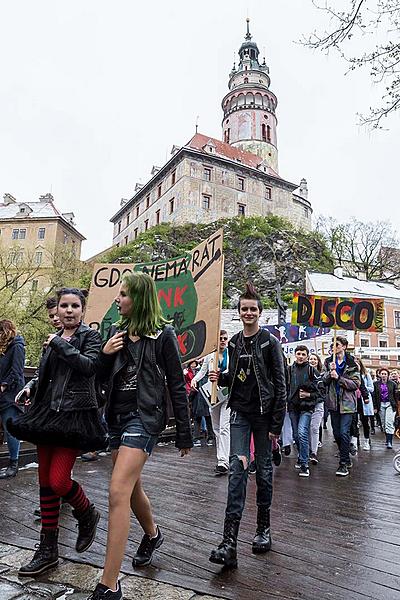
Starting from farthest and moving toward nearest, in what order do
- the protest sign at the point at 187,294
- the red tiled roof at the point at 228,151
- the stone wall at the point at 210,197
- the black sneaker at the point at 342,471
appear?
the red tiled roof at the point at 228,151 < the stone wall at the point at 210,197 < the black sneaker at the point at 342,471 < the protest sign at the point at 187,294

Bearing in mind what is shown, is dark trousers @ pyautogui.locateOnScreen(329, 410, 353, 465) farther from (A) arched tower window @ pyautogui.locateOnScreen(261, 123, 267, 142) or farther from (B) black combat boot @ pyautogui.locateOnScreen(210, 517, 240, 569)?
(A) arched tower window @ pyautogui.locateOnScreen(261, 123, 267, 142)

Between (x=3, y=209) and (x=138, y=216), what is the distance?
762 inches

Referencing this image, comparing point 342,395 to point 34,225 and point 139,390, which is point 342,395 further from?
point 34,225

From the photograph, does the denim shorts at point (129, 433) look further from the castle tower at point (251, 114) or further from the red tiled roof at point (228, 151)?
the castle tower at point (251, 114)

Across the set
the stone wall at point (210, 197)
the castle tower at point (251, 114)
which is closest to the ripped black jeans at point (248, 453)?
the stone wall at point (210, 197)

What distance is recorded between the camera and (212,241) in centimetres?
593

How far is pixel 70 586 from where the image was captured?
294 cm

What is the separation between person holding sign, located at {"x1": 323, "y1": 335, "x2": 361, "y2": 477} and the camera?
7664 millimetres

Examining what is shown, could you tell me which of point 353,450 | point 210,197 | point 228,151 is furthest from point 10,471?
point 228,151

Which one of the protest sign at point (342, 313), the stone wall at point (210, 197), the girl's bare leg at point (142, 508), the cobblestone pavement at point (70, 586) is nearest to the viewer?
the cobblestone pavement at point (70, 586)

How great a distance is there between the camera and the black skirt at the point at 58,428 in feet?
11.2

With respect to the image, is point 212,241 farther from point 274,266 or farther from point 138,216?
point 138,216

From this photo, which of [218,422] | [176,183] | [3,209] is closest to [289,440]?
[218,422]

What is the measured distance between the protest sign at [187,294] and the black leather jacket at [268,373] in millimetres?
858
